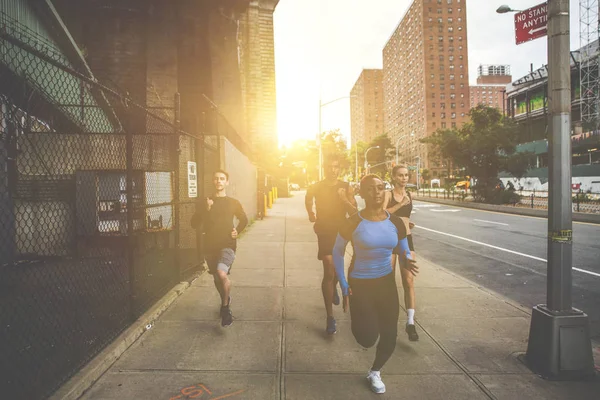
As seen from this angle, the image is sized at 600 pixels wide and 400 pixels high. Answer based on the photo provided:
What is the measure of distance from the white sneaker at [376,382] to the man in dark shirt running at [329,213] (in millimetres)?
1205

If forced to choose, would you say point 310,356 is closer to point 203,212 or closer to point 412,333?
point 412,333

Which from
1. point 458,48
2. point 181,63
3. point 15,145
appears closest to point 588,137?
point 181,63

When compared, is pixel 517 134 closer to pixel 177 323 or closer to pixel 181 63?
pixel 181 63

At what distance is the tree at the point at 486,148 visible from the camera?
27.1 m

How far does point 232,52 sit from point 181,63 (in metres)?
3.08

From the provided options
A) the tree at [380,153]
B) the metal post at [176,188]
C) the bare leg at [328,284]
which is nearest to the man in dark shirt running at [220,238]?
the bare leg at [328,284]

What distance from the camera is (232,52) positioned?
21000mm

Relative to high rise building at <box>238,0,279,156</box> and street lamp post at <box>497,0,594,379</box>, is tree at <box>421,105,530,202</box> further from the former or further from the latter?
street lamp post at <box>497,0,594,379</box>

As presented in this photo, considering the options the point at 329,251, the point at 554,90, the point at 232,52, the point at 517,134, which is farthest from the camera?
the point at 517,134

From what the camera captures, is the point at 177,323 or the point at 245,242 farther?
the point at 245,242

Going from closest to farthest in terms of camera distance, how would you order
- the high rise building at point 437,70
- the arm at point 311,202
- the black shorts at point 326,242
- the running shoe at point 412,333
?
the running shoe at point 412,333, the black shorts at point 326,242, the arm at point 311,202, the high rise building at point 437,70

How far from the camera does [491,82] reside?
183750mm

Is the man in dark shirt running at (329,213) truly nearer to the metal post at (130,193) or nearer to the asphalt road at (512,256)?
the metal post at (130,193)

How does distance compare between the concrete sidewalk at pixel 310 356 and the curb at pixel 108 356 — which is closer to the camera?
the curb at pixel 108 356
